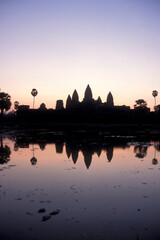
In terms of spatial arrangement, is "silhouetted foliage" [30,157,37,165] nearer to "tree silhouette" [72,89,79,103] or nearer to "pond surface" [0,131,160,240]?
"pond surface" [0,131,160,240]

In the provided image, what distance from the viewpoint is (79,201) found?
6.05 m

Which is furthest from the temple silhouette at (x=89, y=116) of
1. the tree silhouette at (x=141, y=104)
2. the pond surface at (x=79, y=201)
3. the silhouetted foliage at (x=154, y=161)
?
the pond surface at (x=79, y=201)

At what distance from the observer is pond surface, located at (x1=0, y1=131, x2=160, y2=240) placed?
4.48 metres

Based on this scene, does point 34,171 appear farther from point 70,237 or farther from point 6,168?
point 70,237

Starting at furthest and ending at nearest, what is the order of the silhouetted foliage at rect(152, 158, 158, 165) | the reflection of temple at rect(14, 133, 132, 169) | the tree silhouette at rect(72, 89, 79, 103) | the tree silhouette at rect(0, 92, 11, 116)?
1. the tree silhouette at rect(72, 89, 79, 103)
2. the tree silhouette at rect(0, 92, 11, 116)
3. the reflection of temple at rect(14, 133, 132, 169)
4. the silhouetted foliage at rect(152, 158, 158, 165)

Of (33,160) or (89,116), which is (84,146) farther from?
(89,116)

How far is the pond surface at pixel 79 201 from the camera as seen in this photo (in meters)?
4.48

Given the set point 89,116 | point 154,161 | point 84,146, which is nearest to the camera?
point 154,161

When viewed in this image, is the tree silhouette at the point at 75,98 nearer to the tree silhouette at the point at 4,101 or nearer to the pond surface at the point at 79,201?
the tree silhouette at the point at 4,101

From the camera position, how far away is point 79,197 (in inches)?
251

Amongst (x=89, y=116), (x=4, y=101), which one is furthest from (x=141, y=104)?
(x=4, y=101)

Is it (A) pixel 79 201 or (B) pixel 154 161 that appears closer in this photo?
(A) pixel 79 201

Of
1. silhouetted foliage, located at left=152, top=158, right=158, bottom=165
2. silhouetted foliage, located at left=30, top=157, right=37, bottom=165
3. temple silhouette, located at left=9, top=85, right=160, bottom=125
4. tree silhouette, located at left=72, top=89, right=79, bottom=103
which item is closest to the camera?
silhouetted foliage, located at left=30, top=157, right=37, bottom=165

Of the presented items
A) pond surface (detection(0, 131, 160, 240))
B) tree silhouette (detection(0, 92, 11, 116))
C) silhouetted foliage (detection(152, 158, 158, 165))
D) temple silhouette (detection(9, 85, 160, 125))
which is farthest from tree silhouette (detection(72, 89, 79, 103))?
pond surface (detection(0, 131, 160, 240))
